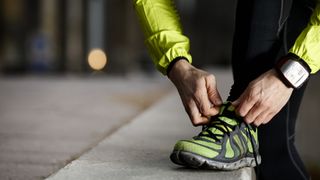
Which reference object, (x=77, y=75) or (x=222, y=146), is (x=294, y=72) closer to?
(x=222, y=146)

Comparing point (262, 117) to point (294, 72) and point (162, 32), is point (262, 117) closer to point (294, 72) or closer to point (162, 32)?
point (294, 72)

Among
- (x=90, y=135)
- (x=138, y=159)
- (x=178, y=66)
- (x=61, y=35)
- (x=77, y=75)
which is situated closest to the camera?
(x=178, y=66)

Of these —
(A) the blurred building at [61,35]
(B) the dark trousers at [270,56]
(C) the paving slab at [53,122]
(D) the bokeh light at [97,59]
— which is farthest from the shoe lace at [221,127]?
(D) the bokeh light at [97,59]

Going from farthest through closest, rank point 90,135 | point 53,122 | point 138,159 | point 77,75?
point 77,75, point 53,122, point 90,135, point 138,159

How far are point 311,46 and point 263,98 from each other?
18 centimetres

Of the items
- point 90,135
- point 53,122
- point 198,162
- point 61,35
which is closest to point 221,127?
point 198,162

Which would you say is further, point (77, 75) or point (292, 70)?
point (77, 75)

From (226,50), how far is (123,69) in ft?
17.6

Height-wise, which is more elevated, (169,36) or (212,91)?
(169,36)

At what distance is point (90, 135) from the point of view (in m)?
2.25

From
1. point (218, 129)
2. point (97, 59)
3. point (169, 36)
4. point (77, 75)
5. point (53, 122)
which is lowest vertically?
point (77, 75)

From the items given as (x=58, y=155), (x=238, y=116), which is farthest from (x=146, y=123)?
(x=238, y=116)

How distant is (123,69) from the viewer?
930 centimetres

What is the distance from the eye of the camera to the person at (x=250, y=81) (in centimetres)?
137
